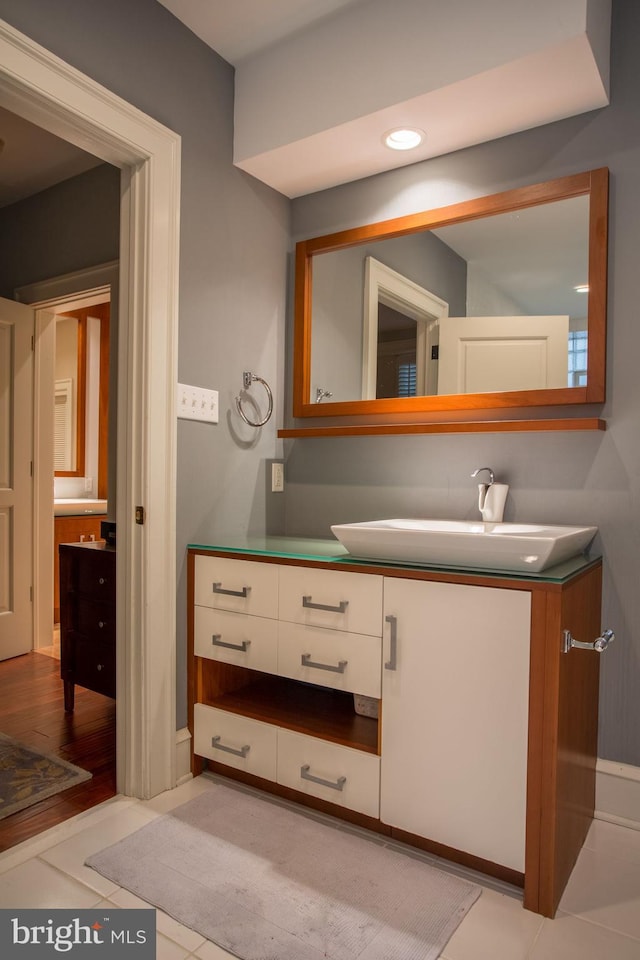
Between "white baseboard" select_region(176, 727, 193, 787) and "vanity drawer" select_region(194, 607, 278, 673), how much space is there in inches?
10.5

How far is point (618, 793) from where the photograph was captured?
1.78 meters

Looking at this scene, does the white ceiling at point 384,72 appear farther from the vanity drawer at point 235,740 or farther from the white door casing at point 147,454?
the vanity drawer at point 235,740

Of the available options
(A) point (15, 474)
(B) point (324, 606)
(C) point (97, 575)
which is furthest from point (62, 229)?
(B) point (324, 606)

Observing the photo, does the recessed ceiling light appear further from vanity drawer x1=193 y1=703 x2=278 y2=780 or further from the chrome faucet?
vanity drawer x1=193 y1=703 x2=278 y2=780

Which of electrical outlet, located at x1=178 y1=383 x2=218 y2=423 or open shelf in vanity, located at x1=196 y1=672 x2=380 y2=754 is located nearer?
open shelf in vanity, located at x1=196 y1=672 x2=380 y2=754

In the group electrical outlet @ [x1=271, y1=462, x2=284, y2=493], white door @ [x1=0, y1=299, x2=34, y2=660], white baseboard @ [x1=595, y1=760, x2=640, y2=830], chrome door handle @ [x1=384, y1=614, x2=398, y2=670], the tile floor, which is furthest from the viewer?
white door @ [x1=0, y1=299, x2=34, y2=660]

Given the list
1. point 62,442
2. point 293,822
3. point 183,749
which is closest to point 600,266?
point 293,822

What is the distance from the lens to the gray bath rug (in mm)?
1320

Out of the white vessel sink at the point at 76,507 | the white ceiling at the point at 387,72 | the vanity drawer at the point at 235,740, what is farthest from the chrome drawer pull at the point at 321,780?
the white vessel sink at the point at 76,507

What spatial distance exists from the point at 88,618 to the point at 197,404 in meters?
1.13

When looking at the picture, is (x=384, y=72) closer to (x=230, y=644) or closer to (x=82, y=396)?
A: (x=230, y=644)

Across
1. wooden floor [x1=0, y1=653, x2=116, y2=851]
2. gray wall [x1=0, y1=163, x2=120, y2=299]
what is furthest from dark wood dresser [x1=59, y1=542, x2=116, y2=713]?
gray wall [x1=0, y1=163, x2=120, y2=299]

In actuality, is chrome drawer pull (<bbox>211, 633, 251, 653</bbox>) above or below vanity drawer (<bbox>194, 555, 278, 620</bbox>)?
below

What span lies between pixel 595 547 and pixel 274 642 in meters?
1.00
